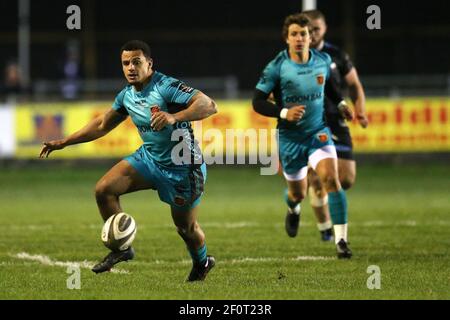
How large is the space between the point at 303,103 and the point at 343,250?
1.58 metres

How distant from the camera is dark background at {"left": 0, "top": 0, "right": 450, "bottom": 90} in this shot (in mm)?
33062

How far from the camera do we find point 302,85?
10711 millimetres

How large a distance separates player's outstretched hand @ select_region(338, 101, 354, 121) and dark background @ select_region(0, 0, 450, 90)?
21.2 metres

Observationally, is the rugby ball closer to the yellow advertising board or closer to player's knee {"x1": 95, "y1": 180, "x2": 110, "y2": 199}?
player's knee {"x1": 95, "y1": 180, "x2": 110, "y2": 199}

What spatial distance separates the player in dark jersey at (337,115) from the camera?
456 inches

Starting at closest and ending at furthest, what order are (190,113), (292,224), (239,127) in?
1. (190,113)
2. (292,224)
3. (239,127)

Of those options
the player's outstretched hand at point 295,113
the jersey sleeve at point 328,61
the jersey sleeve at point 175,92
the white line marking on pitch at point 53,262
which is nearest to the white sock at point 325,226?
the jersey sleeve at point 328,61

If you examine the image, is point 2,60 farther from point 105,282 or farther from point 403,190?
point 105,282

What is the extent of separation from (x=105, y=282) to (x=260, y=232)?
4.30m

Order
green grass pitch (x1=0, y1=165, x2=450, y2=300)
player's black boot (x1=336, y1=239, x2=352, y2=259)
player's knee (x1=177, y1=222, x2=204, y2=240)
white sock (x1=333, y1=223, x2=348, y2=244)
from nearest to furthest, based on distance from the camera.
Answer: green grass pitch (x1=0, y1=165, x2=450, y2=300) < player's knee (x1=177, y1=222, x2=204, y2=240) < player's black boot (x1=336, y1=239, x2=352, y2=259) < white sock (x1=333, y1=223, x2=348, y2=244)

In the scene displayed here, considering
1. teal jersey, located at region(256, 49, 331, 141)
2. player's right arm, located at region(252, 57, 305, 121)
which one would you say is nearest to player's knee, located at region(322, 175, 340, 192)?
teal jersey, located at region(256, 49, 331, 141)

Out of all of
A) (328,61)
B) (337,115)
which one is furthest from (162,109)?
(337,115)

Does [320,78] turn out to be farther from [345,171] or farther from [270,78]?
[345,171]

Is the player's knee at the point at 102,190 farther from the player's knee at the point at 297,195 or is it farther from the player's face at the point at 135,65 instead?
the player's knee at the point at 297,195
